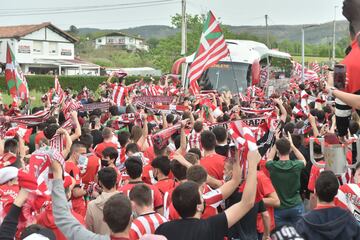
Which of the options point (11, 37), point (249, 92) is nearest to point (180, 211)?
point (249, 92)

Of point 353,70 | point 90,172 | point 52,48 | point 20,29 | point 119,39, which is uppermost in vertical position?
point 119,39

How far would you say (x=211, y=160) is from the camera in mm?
7211

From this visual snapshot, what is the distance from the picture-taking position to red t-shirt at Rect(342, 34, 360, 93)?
17.7ft

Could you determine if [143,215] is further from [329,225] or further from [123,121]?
[123,121]

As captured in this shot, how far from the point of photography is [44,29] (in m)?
82.0

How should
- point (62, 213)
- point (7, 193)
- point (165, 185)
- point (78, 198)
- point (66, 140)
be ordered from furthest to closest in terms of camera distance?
point (66, 140) → point (78, 198) → point (165, 185) → point (7, 193) → point (62, 213)

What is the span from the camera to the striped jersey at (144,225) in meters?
4.89

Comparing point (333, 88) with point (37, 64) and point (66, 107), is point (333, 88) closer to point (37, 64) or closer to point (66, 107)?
point (66, 107)

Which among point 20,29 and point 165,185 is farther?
point 20,29

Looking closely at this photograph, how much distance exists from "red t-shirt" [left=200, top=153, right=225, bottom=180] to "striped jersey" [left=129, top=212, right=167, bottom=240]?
2.14m

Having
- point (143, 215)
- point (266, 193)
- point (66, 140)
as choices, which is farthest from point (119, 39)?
point (143, 215)

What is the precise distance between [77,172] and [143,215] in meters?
2.56

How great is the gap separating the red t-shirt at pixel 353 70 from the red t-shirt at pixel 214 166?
2.12 meters

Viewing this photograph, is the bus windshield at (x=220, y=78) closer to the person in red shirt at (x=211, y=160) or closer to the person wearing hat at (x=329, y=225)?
the person in red shirt at (x=211, y=160)
